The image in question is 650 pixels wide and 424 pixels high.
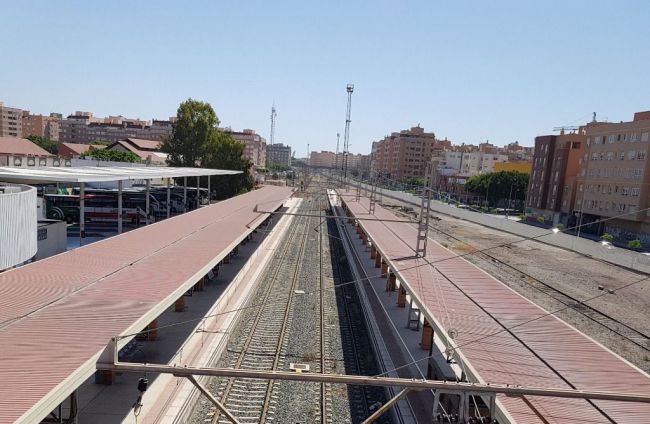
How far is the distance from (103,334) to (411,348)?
849 centimetres

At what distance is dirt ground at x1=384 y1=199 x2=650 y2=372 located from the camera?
17.2 meters

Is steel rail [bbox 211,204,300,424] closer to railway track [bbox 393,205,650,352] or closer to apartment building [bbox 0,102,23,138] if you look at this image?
railway track [bbox 393,205,650,352]

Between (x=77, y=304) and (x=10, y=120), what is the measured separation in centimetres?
13663

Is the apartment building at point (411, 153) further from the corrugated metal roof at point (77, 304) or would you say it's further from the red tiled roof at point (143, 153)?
the corrugated metal roof at point (77, 304)

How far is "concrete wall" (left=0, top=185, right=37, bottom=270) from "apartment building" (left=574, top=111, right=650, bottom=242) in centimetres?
3972

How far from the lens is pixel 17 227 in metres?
12.0

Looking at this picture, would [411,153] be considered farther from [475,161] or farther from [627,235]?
[627,235]

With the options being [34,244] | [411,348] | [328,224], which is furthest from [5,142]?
[411,348]

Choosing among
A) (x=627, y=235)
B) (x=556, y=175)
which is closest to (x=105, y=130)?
(x=556, y=175)

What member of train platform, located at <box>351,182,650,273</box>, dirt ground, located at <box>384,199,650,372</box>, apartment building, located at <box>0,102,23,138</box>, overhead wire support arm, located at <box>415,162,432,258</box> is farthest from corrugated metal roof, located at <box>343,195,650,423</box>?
apartment building, located at <box>0,102,23,138</box>

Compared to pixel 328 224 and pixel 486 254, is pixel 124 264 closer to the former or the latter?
pixel 486 254

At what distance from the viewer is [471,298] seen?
13.0 m

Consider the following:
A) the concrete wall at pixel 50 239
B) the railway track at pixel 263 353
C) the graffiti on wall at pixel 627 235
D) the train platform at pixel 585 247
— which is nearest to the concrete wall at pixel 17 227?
the concrete wall at pixel 50 239

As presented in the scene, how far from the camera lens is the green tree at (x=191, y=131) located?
4422cm
